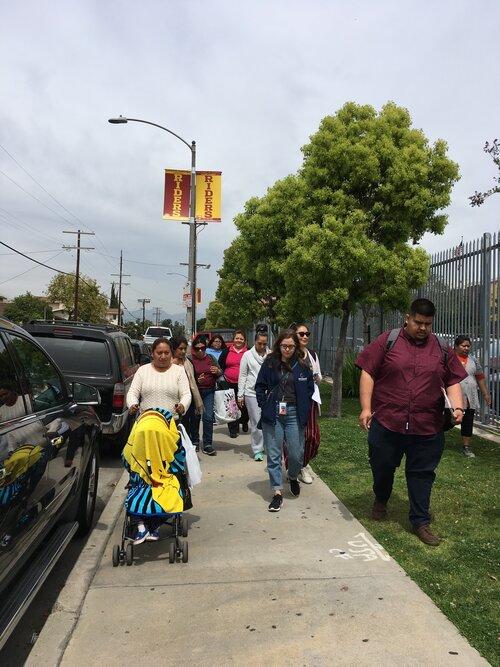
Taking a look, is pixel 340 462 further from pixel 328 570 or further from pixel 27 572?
pixel 27 572

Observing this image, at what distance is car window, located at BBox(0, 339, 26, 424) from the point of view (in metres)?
3.11

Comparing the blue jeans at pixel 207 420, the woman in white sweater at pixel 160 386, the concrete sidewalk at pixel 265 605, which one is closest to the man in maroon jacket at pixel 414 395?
the concrete sidewalk at pixel 265 605

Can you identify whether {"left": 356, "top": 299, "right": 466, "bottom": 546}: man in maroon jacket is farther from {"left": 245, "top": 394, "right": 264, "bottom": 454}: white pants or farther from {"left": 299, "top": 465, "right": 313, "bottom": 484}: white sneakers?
{"left": 245, "top": 394, "right": 264, "bottom": 454}: white pants

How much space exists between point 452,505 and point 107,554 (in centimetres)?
316

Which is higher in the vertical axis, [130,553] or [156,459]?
[156,459]

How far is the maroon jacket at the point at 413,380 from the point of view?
4664mm

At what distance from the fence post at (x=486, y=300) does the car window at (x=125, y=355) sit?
19.1ft

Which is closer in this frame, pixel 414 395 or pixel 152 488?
pixel 152 488

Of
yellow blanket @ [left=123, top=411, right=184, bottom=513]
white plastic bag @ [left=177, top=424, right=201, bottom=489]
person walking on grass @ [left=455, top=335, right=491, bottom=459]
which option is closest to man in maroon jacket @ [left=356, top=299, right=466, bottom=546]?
white plastic bag @ [left=177, top=424, right=201, bottom=489]

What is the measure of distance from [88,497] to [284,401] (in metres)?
1.94

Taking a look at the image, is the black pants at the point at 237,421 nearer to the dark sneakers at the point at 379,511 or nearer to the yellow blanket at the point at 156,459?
the dark sneakers at the point at 379,511

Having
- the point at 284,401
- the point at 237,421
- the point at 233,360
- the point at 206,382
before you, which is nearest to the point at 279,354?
the point at 284,401

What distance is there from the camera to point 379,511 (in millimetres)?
5191

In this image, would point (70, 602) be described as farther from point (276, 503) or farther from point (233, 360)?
point (233, 360)
